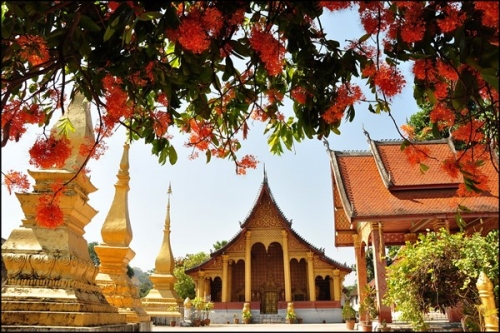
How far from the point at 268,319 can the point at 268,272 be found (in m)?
2.80

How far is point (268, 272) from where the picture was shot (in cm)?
2223

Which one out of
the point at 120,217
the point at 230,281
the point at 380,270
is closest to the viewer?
the point at 120,217

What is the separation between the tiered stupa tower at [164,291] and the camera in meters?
Answer: 10.4

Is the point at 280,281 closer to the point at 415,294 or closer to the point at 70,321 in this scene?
the point at 415,294

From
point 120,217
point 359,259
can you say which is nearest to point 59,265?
point 120,217

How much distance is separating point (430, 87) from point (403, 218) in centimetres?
866

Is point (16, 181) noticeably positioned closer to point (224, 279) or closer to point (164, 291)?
point (164, 291)

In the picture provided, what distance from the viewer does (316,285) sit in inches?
875

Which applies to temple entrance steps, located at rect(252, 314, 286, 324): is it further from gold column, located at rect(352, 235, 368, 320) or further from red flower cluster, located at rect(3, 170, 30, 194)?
red flower cluster, located at rect(3, 170, 30, 194)

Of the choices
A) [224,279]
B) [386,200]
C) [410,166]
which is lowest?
[224,279]

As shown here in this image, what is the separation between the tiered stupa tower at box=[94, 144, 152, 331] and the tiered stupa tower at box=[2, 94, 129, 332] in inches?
85.4

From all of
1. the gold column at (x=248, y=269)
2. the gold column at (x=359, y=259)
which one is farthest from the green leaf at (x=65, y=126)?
the gold column at (x=248, y=269)

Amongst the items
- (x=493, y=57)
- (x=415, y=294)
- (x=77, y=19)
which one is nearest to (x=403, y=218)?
(x=415, y=294)

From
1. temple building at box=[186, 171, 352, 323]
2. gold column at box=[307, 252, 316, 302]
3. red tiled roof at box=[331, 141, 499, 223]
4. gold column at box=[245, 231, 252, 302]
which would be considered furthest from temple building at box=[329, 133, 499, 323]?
gold column at box=[245, 231, 252, 302]
